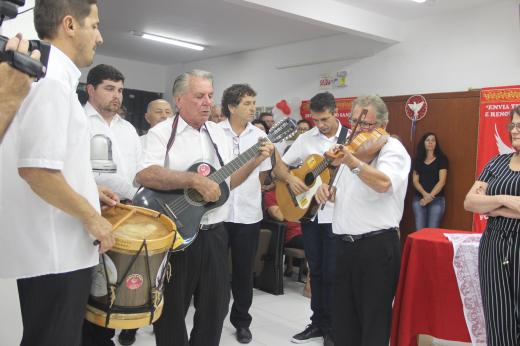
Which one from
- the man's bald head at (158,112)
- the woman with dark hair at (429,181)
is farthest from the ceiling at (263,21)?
the woman with dark hair at (429,181)

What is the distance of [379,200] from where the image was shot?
2480mm

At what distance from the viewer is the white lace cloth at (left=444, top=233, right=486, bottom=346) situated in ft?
9.07

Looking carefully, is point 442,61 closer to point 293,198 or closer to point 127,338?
point 293,198

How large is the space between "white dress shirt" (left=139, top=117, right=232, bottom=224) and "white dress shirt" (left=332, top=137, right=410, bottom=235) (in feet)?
2.17

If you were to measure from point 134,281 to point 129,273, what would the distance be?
4 cm

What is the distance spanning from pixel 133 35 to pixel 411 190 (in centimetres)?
599

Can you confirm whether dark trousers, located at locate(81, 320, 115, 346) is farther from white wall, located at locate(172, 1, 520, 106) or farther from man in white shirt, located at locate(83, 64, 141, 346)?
white wall, located at locate(172, 1, 520, 106)

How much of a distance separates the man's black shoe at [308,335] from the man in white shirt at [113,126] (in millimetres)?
1732

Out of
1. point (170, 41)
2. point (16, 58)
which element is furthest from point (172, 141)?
point (170, 41)

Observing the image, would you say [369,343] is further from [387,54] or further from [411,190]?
[387,54]

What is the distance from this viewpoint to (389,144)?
8.35 feet

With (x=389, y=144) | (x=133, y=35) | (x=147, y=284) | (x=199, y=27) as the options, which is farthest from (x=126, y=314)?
(x=133, y=35)

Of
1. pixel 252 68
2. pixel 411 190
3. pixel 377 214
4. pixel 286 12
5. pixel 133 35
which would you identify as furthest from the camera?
pixel 252 68

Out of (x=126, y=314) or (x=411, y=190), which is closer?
A: (x=126, y=314)
